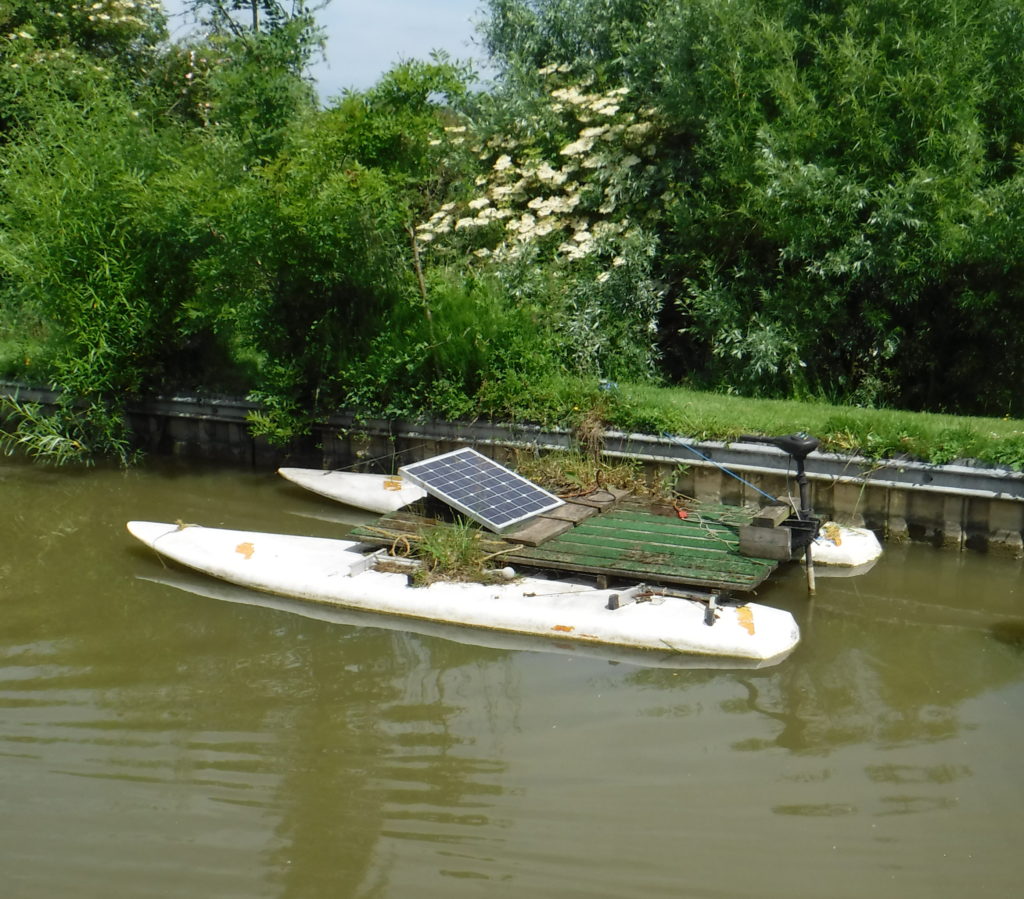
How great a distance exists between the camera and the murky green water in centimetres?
420

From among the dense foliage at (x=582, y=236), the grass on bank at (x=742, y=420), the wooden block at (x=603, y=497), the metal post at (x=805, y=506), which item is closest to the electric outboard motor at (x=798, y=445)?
the metal post at (x=805, y=506)

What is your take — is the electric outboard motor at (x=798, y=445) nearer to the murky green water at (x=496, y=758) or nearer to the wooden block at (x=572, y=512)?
the murky green water at (x=496, y=758)

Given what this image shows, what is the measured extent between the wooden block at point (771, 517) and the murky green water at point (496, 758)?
24.5 inches

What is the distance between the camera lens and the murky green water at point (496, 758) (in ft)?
13.8

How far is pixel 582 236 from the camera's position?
39.9 ft

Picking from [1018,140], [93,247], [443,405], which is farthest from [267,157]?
[1018,140]

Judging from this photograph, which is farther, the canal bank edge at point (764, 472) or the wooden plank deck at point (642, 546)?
the canal bank edge at point (764, 472)

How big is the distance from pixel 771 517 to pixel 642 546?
3.03ft

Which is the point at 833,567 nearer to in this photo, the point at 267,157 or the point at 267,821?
the point at 267,821

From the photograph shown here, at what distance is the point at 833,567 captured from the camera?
7.83 metres

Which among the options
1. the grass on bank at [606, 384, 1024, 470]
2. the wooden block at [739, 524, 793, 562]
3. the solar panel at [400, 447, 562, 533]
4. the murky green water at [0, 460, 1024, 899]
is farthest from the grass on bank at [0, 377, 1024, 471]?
the wooden block at [739, 524, 793, 562]

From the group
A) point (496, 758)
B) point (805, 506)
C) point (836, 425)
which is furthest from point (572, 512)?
point (496, 758)

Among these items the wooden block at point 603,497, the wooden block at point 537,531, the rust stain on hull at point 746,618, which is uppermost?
the wooden block at point 603,497

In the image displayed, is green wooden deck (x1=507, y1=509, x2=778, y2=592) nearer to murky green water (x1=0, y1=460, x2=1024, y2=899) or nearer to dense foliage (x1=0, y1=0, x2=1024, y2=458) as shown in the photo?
murky green water (x1=0, y1=460, x2=1024, y2=899)
